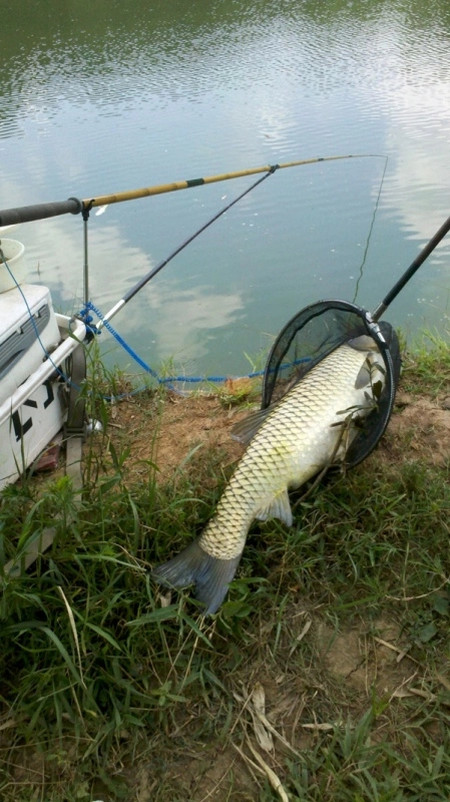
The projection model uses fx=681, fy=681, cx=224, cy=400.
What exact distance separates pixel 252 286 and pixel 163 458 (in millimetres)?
2540

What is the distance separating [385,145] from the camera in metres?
6.86

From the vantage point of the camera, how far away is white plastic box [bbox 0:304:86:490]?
1.89 meters

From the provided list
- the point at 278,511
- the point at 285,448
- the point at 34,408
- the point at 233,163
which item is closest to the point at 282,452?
the point at 285,448

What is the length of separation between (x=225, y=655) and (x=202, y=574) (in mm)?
195

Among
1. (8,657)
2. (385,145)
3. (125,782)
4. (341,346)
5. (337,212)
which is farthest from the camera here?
(385,145)

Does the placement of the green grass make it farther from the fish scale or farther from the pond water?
the pond water

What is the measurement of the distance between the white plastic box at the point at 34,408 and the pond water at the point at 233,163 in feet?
4.57

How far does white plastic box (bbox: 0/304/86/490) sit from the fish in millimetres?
528

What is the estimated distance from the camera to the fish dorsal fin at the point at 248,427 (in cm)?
Result: 201

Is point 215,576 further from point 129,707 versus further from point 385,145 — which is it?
point 385,145

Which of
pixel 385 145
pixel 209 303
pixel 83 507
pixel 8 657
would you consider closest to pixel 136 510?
pixel 83 507

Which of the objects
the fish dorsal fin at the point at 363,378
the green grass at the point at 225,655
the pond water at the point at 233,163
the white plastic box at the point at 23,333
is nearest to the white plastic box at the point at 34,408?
the white plastic box at the point at 23,333

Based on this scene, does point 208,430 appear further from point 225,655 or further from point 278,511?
point 225,655

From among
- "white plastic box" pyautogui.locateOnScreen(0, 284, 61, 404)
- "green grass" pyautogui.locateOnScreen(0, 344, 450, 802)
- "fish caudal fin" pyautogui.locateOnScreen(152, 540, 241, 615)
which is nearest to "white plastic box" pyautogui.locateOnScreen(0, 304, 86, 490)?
"white plastic box" pyautogui.locateOnScreen(0, 284, 61, 404)
